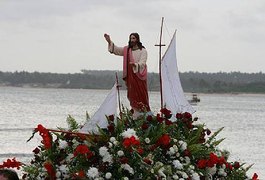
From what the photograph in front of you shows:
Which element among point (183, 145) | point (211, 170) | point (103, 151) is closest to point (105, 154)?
point (103, 151)

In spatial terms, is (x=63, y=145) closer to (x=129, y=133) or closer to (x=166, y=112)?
(x=129, y=133)

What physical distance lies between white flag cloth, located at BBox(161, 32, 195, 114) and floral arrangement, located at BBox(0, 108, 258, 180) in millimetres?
301

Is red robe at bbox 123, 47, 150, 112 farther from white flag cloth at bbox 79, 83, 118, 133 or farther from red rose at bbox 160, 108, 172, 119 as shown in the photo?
white flag cloth at bbox 79, 83, 118, 133

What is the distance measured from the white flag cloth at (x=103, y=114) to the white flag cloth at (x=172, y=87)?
1054 millimetres

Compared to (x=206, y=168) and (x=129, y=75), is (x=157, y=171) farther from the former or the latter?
(x=129, y=75)

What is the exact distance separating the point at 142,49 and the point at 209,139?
180 centimetres

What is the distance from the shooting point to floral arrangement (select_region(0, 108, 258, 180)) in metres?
9.16

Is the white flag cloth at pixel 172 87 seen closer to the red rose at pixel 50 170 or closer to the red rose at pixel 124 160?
the red rose at pixel 124 160

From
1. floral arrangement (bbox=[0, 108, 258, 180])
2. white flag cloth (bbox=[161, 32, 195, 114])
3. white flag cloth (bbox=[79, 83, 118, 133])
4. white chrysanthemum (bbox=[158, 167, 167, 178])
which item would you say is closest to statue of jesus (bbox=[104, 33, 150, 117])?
white flag cloth (bbox=[161, 32, 195, 114])

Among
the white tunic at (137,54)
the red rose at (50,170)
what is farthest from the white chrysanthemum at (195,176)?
the white tunic at (137,54)

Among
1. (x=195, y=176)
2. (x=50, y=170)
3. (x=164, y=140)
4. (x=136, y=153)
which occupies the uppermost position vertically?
(x=164, y=140)

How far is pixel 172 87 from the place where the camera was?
423 inches

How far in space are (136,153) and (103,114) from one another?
0.88m

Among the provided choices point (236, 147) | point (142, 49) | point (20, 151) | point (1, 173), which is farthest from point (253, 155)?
point (1, 173)
